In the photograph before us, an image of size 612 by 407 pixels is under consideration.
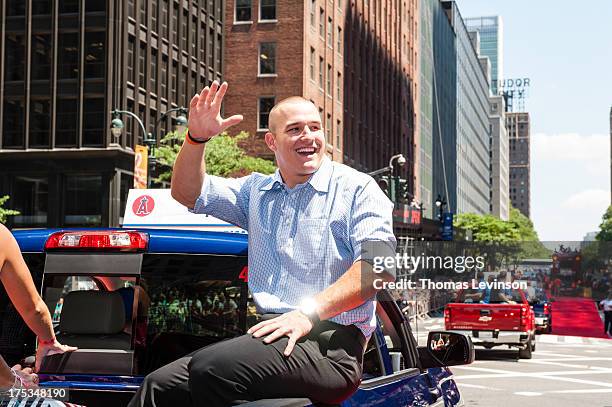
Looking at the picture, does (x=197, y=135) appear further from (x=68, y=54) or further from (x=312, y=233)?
(x=68, y=54)

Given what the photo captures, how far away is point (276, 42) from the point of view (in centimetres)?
6125

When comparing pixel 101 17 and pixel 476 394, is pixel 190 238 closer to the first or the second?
pixel 476 394

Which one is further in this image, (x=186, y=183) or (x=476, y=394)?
(x=476, y=394)

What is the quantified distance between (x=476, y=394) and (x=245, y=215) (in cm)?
1414

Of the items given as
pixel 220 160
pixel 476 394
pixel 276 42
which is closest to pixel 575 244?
pixel 220 160

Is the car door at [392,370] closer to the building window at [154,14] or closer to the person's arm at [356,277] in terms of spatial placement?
the person's arm at [356,277]

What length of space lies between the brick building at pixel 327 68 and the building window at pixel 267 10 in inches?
2.6

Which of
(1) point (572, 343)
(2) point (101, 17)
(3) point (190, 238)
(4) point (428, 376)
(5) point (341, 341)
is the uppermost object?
(2) point (101, 17)

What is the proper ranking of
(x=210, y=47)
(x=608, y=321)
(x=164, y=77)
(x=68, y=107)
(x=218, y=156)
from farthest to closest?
(x=210, y=47)
(x=164, y=77)
(x=68, y=107)
(x=218, y=156)
(x=608, y=321)

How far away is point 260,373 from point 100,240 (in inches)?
54.1

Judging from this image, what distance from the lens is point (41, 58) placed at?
47812 mm

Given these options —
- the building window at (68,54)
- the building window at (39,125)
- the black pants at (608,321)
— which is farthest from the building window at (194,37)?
the black pants at (608,321)

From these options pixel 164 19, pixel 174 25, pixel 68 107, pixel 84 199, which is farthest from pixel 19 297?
pixel 174 25

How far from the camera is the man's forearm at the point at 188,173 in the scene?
306cm
